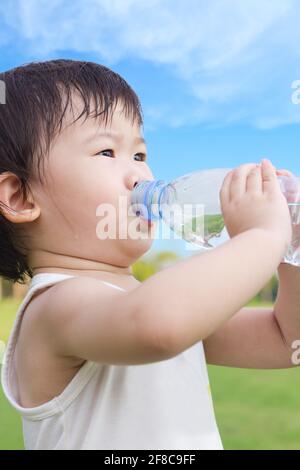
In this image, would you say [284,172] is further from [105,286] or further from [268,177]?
[105,286]

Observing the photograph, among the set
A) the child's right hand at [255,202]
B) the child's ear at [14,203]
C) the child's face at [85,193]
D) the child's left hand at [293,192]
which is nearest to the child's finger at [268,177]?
the child's right hand at [255,202]

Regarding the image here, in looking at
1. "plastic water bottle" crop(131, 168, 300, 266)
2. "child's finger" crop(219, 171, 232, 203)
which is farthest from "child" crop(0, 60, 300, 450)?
"plastic water bottle" crop(131, 168, 300, 266)

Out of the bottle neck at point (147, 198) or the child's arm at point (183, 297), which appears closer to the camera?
the child's arm at point (183, 297)

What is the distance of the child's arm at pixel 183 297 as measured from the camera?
828 mm

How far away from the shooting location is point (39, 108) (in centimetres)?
115

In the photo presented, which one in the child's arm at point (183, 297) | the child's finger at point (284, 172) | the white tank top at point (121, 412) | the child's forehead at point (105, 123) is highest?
the child's forehead at point (105, 123)

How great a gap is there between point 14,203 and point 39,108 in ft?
0.52


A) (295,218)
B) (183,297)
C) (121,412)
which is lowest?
(121,412)

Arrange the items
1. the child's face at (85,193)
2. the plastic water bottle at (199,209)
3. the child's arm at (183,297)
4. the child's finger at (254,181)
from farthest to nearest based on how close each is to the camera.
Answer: the plastic water bottle at (199,209) → the child's face at (85,193) → the child's finger at (254,181) → the child's arm at (183,297)

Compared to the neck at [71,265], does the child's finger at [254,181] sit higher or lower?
higher

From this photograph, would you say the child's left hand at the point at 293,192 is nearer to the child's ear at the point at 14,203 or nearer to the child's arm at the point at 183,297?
the child's arm at the point at 183,297

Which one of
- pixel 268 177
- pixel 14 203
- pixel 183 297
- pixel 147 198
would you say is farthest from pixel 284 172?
pixel 14 203

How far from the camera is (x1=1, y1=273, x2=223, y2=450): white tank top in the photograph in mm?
993

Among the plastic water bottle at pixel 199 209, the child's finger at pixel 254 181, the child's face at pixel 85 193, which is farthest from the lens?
the plastic water bottle at pixel 199 209
